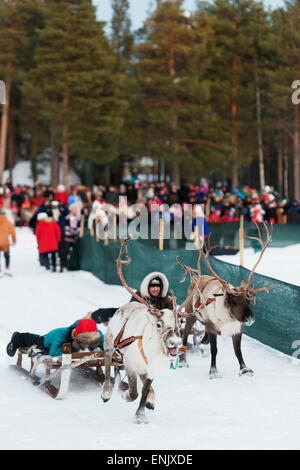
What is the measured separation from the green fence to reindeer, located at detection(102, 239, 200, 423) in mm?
2819

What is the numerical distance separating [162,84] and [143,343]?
33672 millimetres

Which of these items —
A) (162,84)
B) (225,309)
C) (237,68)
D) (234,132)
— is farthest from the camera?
(237,68)

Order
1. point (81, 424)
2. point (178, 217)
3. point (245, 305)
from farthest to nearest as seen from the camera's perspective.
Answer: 1. point (178, 217)
2. point (245, 305)
3. point (81, 424)

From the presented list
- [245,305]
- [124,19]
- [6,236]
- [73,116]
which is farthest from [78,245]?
[124,19]

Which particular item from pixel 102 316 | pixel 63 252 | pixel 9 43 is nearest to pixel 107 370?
pixel 102 316

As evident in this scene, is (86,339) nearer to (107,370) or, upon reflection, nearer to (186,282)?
(107,370)

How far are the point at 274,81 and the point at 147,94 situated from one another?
7.75 m

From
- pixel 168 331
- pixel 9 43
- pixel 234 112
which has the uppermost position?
pixel 9 43

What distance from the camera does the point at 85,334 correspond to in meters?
7.39

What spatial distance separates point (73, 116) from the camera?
117 ft

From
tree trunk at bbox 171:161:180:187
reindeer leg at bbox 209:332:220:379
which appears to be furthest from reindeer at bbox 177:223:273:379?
tree trunk at bbox 171:161:180:187

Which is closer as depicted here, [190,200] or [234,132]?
[190,200]

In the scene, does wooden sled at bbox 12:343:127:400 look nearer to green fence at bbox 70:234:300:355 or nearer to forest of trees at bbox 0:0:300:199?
green fence at bbox 70:234:300:355
